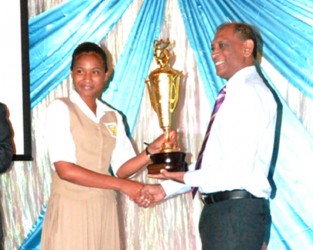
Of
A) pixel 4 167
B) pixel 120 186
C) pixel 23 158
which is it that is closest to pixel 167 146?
pixel 120 186

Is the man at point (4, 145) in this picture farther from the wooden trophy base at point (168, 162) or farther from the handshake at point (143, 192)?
the wooden trophy base at point (168, 162)

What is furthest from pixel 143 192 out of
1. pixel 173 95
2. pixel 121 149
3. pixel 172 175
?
pixel 173 95

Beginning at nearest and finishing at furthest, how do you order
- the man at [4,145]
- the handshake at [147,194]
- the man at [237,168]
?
the man at [237,168] < the man at [4,145] < the handshake at [147,194]

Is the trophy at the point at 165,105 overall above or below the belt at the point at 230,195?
above

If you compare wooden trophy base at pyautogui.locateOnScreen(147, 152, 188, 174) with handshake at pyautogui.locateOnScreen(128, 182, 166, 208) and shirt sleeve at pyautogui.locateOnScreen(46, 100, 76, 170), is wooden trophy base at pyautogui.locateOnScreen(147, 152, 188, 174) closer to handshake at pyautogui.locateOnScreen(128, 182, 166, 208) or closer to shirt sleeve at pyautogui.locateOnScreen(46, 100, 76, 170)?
handshake at pyautogui.locateOnScreen(128, 182, 166, 208)

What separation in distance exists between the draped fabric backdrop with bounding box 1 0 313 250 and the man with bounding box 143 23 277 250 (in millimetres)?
893

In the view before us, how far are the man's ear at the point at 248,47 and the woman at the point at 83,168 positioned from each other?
663 mm

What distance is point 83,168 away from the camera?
2738 mm

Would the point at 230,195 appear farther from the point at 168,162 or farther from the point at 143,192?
the point at 143,192

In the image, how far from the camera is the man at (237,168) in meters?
2.45

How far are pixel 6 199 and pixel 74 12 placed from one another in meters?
1.19

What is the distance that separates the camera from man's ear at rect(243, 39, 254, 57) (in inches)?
105

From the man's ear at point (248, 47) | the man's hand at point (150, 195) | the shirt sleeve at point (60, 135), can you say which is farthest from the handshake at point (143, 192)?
the man's ear at point (248, 47)

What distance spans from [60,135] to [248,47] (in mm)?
901
